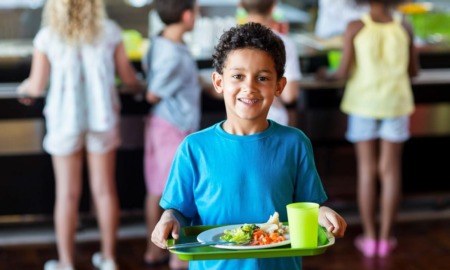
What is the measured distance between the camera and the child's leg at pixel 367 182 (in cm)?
476

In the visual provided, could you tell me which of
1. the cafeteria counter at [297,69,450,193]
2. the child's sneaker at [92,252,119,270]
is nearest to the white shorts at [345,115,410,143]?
the cafeteria counter at [297,69,450,193]

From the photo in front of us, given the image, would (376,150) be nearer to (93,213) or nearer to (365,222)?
(365,222)

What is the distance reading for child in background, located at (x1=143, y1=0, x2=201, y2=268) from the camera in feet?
14.1

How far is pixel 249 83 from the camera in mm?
2297

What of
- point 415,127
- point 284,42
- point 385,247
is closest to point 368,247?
point 385,247

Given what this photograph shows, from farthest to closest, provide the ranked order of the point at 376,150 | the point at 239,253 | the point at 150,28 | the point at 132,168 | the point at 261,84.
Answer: the point at 150,28, the point at 132,168, the point at 376,150, the point at 261,84, the point at 239,253

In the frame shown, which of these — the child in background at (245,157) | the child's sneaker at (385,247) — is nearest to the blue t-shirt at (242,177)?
the child in background at (245,157)

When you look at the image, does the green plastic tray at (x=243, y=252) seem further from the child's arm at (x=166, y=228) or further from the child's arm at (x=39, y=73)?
the child's arm at (x=39, y=73)

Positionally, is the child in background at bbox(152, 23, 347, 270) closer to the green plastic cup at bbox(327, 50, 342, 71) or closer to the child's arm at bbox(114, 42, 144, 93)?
the child's arm at bbox(114, 42, 144, 93)

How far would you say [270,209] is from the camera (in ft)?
7.77

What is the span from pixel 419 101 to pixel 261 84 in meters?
3.03

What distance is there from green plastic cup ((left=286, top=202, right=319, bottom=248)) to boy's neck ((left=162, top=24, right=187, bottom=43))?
7.43ft

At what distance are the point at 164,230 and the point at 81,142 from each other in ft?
7.09

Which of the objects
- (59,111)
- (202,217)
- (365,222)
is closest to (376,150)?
(365,222)
